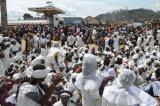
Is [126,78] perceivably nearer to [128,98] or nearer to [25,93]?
[128,98]

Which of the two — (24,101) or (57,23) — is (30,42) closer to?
(24,101)

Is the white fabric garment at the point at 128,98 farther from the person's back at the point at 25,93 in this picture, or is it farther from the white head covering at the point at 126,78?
the person's back at the point at 25,93

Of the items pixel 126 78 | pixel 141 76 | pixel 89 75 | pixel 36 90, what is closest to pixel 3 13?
pixel 141 76

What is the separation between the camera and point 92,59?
697cm

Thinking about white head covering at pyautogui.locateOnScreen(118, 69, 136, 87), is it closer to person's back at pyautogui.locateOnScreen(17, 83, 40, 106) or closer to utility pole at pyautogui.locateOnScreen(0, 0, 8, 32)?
person's back at pyautogui.locateOnScreen(17, 83, 40, 106)

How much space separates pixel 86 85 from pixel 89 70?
0.77ft

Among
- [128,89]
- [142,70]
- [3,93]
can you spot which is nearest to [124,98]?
[128,89]


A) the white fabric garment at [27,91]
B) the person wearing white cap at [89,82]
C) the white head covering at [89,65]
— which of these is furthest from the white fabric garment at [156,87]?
the white fabric garment at [27,91]

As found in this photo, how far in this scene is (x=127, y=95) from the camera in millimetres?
5559

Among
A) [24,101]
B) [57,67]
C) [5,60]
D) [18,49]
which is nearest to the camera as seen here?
[24,101]

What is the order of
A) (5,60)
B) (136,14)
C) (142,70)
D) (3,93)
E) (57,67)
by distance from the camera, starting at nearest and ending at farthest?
(3,93), (142,70), (57,67), (5,60), (136,14)

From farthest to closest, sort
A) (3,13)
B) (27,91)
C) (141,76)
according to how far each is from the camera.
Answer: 1. (3,13)
2. (141,76)
3. (27,91)

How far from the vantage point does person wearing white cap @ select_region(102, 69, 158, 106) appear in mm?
5508

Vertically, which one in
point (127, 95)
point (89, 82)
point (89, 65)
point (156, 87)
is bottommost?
point (156, 87)
